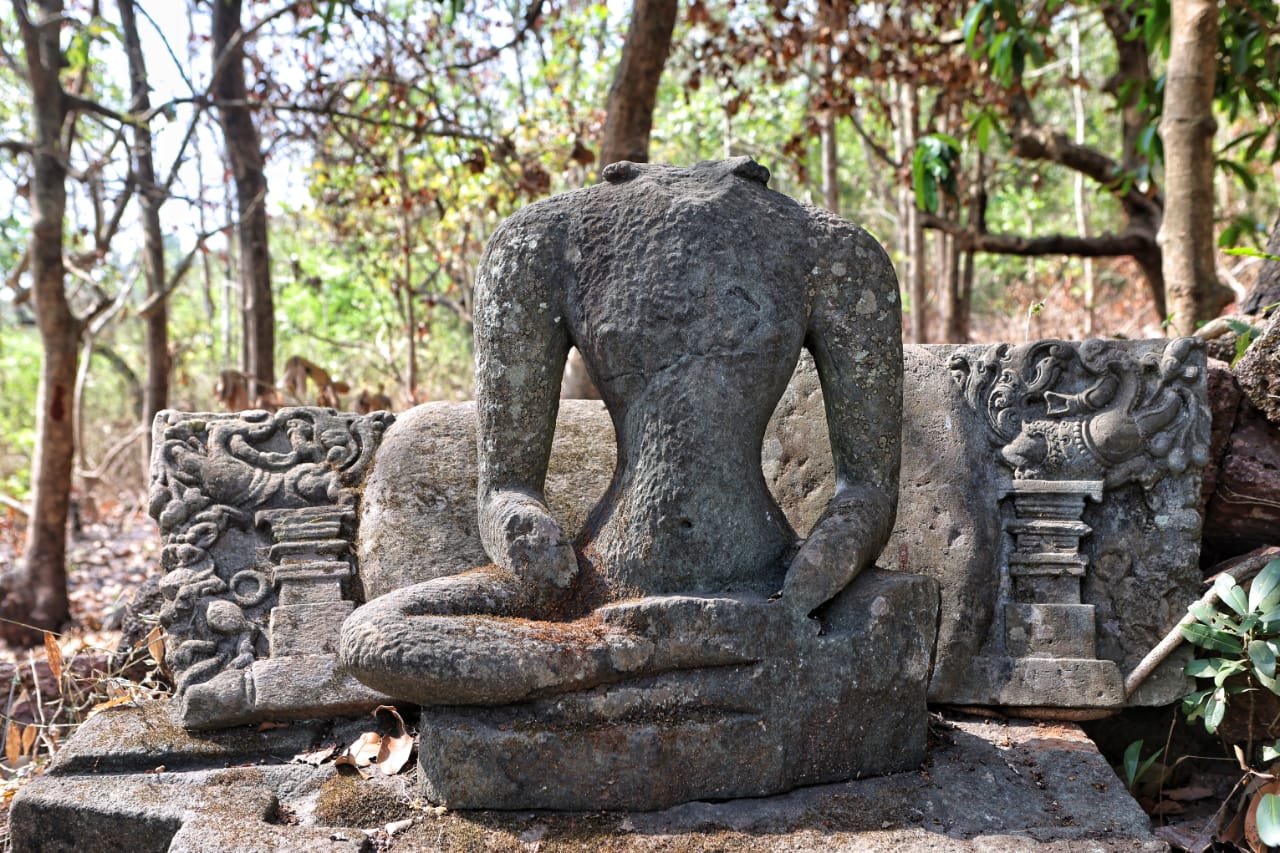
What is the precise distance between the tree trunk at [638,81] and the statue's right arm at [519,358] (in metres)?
2.39

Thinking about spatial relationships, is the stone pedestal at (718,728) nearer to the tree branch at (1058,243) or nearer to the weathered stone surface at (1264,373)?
the weathered stone surface at (1264,373)

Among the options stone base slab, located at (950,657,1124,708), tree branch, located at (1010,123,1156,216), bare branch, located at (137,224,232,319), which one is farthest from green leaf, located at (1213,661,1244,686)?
bare branch, located at (137,224,232,319)

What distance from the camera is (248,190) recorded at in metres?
7.86

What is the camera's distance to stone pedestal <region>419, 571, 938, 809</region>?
2369 mm

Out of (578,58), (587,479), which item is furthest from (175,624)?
(578,58)

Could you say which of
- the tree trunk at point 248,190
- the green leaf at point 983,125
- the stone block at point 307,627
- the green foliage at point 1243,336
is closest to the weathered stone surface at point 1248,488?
the green foliage at point 1243,336

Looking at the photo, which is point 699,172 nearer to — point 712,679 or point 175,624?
point 712,679

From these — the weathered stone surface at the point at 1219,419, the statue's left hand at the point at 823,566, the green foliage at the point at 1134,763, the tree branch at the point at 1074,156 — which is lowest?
the green foliage at the point at 1134,763

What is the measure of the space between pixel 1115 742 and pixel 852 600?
1.41 m

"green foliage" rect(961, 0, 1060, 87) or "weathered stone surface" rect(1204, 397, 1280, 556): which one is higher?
"green foliage" rect(961, 0, 1060, 87)

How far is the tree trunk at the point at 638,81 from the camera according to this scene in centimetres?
521

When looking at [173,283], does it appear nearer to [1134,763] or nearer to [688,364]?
[688,364]

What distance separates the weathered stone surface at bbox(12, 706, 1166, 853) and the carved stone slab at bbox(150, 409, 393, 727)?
176 millimetres

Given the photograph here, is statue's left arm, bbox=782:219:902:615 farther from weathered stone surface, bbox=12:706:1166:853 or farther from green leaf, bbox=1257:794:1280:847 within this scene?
green leaf, bbox=1257:794:1280:847
